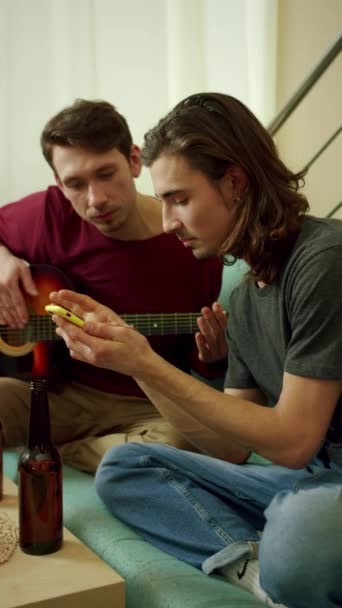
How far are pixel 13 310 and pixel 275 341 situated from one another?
2.97 feet

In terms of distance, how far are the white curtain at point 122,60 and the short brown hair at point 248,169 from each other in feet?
4.22

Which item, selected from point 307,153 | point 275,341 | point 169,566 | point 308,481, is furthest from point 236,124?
point 307,153

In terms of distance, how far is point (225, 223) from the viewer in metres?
1.19

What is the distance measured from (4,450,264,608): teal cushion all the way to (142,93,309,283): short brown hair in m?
0.47

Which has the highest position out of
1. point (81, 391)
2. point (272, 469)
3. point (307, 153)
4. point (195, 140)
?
point (195, 140)

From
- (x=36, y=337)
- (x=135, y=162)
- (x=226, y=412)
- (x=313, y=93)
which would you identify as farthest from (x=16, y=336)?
(x=313, y=93)

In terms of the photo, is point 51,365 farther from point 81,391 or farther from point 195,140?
point 195,140

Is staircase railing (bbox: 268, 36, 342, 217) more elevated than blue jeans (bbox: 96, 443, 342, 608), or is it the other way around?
staircase railing (bbox: 268, 36, 342, 217)

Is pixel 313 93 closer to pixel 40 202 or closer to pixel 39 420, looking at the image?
pixel 40 202

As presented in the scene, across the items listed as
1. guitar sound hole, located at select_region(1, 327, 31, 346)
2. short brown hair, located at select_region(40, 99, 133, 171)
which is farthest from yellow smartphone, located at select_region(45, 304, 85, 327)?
guitar sound hole, located at select_region(1, 327, 31, 346)

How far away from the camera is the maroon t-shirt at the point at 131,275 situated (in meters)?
1.78

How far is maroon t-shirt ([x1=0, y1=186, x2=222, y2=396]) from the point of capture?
1781mm

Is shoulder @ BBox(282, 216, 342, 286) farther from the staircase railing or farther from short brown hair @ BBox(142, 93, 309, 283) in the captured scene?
the staircase railing

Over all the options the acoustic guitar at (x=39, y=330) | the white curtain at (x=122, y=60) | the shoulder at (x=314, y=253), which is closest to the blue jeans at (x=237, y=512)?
the shoulder at (x=314, y=253)
